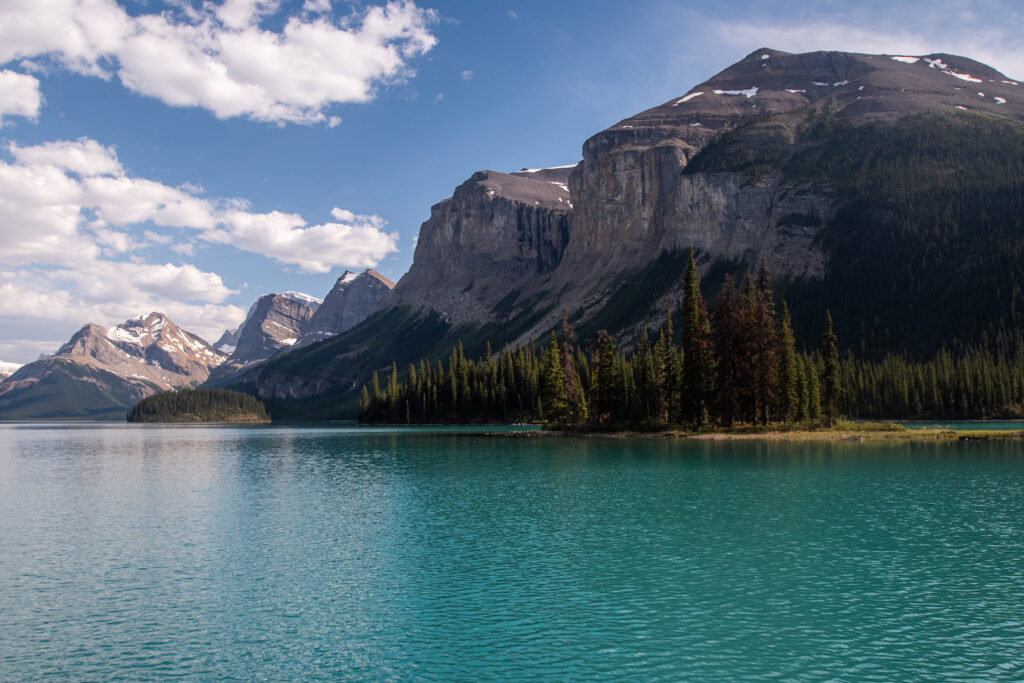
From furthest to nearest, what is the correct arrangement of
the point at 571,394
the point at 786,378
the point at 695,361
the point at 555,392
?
the point at 571,394 → the point at 555,392 → the point at 695,361 → the point at 786,378

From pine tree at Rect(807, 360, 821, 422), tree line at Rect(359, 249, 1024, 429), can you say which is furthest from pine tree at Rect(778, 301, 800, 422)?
pine tree at Rect(807, 360, 821, 422)

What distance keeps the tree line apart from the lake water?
45370 millimetres

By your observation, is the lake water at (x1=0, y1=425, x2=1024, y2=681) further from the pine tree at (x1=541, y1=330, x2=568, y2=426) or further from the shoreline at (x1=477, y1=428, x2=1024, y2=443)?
the pine tree at (x1=541, y1=330, x2=568, y2=426)

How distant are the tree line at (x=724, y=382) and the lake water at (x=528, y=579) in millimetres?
45370

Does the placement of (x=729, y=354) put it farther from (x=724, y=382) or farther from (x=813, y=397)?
(x=813, y=397)

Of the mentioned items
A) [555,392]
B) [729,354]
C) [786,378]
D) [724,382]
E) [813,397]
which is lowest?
[813,397]

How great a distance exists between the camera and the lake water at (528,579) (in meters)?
21.1

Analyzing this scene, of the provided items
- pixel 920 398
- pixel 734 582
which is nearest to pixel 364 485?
pixel 734 582

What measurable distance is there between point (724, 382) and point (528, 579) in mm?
83023

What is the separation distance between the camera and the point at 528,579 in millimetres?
29844

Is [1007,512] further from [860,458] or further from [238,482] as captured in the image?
[238,482]

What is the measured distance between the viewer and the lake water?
21078mm

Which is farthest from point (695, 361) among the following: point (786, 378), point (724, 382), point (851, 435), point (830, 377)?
point (851, 435)

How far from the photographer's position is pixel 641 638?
22625mm
